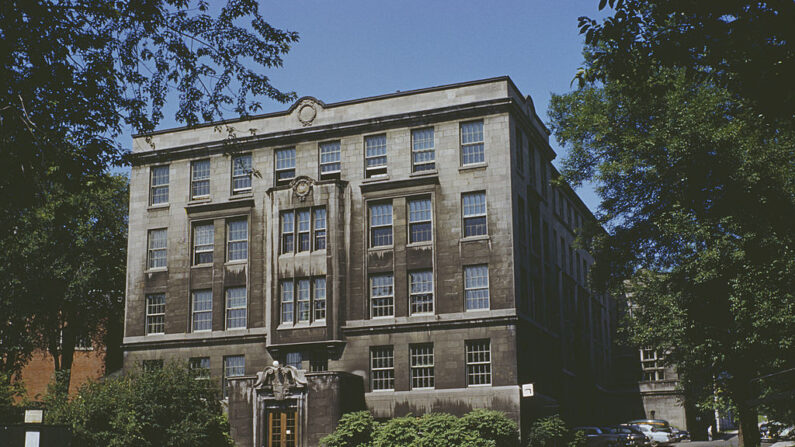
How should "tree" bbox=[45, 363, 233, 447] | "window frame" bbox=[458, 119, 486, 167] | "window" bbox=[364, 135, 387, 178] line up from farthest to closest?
"window" bbox=[364, 135, 387, 178] < "window frame" bbox=[458, 119, 486, 167] < "tree" bbox=[45, 363, 233, 447]

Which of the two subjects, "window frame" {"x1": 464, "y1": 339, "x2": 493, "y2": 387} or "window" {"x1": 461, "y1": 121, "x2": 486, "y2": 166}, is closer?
"window frame" {"x1": 464, "y1": 339, "x2": 493, "y2": 387}

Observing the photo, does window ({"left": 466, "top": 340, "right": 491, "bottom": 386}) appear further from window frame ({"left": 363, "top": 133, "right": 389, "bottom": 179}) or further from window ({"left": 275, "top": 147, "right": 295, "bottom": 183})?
window ({"left": 275, "top": 147, "right": 295, "bottom": 183})

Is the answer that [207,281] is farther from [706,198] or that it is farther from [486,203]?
[706,198]

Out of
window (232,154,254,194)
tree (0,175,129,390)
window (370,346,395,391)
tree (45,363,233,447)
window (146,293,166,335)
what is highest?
window (232,154,254,194)

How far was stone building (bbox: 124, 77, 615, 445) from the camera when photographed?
4028cm

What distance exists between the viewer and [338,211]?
4316 centimetres

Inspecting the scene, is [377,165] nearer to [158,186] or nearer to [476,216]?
[476,216]

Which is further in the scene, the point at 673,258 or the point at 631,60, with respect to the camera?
the point at 673,258

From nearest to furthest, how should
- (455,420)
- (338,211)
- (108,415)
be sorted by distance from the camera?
(108,415) < (455,420) < (338,211)

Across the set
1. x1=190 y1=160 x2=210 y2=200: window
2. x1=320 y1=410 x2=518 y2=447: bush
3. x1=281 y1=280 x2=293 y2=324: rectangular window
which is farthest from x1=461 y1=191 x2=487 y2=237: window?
x1=190 y1=160 x2=210 y2=200: window

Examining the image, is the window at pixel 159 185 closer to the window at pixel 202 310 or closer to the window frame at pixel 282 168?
the window at pixel 202 310

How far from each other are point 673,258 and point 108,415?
25222 mm

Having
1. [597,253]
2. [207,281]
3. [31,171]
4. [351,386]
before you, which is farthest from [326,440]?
[31,171]

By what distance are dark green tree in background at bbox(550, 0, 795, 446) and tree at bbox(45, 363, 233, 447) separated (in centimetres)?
1939
